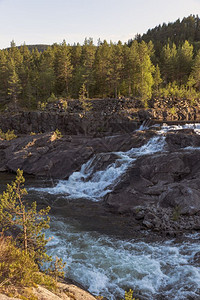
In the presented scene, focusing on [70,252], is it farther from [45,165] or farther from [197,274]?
[45,165]

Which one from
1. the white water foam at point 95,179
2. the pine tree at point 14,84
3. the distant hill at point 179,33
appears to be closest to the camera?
the white water foam at point 95,179

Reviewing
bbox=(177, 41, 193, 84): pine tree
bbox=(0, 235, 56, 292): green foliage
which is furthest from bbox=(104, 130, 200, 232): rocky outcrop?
bbox=(177, 41, 193, 84): pine tree

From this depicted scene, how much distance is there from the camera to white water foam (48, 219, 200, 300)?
37.3 ft

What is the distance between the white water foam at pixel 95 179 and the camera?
24.8 m

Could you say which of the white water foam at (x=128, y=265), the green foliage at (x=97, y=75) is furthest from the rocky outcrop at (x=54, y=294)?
the green foliage at (x=97, y=75)

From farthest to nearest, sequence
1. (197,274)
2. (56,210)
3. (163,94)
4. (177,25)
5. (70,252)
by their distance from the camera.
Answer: (177,25), (163,94), (56,210), (70,252), (197,274)

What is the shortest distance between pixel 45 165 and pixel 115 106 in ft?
94.8

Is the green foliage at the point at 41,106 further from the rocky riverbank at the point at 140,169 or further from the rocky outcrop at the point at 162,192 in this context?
the rocky outcrop at the point at 162,192

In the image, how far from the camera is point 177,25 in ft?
A: 451

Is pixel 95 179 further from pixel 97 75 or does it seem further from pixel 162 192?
pixel 97 75

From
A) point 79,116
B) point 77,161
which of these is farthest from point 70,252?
point 79,116

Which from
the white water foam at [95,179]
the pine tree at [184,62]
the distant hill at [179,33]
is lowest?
the white water foam at [95,179]

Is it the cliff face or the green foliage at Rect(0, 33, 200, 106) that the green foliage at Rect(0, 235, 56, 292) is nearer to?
the cliff face

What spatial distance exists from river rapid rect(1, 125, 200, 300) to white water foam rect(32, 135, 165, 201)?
1848mm
